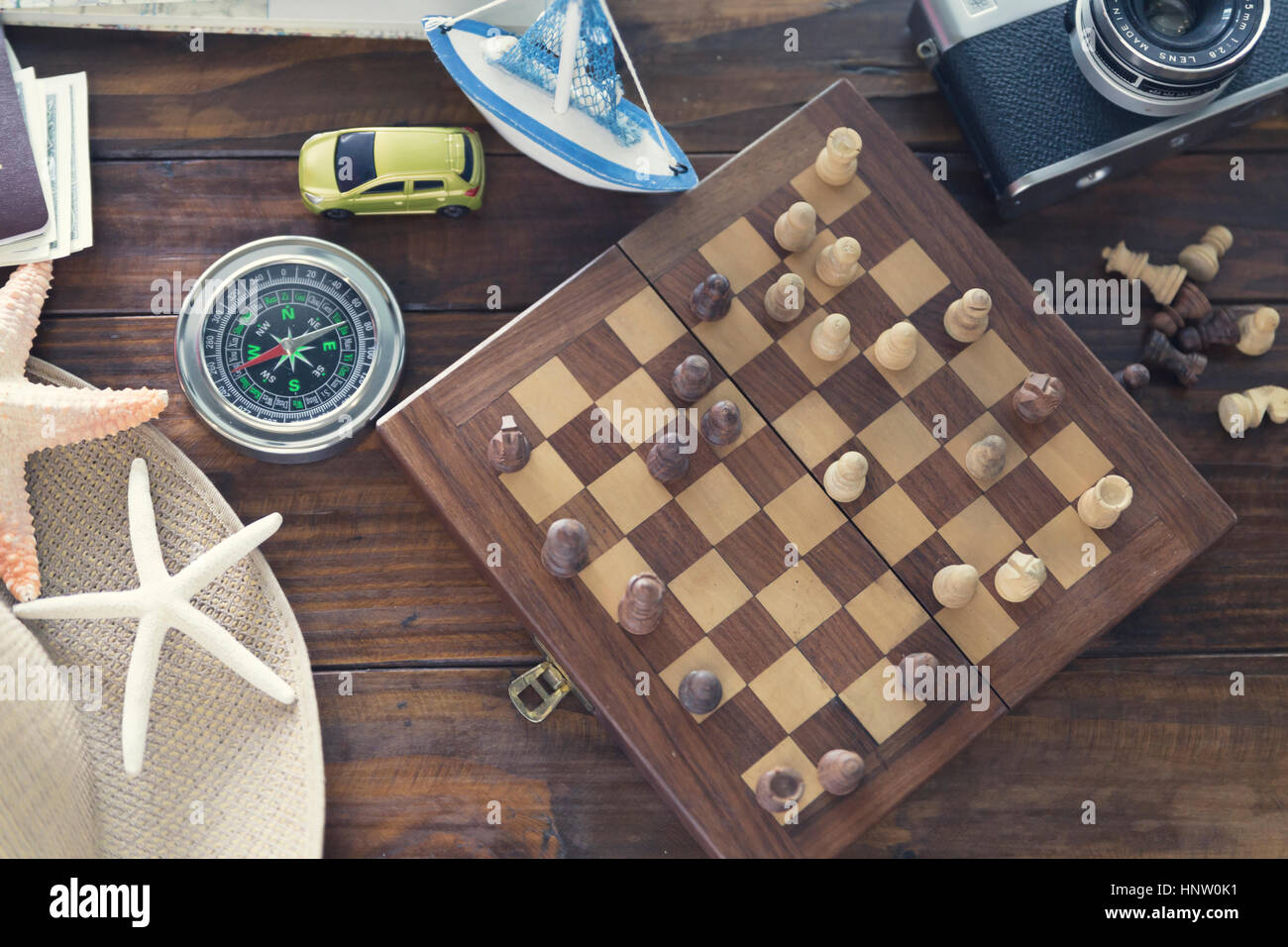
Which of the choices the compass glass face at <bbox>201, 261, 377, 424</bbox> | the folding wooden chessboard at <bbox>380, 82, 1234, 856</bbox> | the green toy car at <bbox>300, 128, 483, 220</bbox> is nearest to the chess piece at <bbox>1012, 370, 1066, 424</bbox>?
the folding wooden chessboard at <bbox>380, 82, 1234, 856</bbox>

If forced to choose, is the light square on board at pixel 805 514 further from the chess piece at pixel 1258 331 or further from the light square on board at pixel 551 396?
the chess piece at pixel 1258 331

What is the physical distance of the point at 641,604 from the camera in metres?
1.64

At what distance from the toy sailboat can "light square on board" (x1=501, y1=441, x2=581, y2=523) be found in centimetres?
48

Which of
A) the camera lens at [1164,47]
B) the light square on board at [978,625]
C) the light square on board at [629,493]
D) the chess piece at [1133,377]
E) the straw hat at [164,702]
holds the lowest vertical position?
the straw hat at [164,702]

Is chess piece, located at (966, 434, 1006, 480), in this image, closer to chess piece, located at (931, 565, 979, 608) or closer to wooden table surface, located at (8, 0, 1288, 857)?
chess piece, located at (931, 565, 979, 608)

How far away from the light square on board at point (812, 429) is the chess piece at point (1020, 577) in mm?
276

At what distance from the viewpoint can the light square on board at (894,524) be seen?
70.2 inches

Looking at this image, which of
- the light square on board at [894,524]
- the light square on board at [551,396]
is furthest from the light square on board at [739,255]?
the light square on board at [894,524]

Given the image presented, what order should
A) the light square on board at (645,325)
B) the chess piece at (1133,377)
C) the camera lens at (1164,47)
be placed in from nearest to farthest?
the camera lens at (1164,47), the light square on board at (645,325), the chess piece at (1133,377)

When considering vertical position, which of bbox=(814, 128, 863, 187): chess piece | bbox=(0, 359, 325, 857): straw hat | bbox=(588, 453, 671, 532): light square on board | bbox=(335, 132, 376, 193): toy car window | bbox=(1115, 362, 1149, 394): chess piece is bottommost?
bbox=(0, 359, 325, 857): straw hat

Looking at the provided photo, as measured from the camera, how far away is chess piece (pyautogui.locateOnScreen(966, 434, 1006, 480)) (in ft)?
5.70

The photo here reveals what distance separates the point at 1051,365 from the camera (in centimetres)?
185

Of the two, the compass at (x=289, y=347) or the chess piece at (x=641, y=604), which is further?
the compass at (x=289, y=347)
